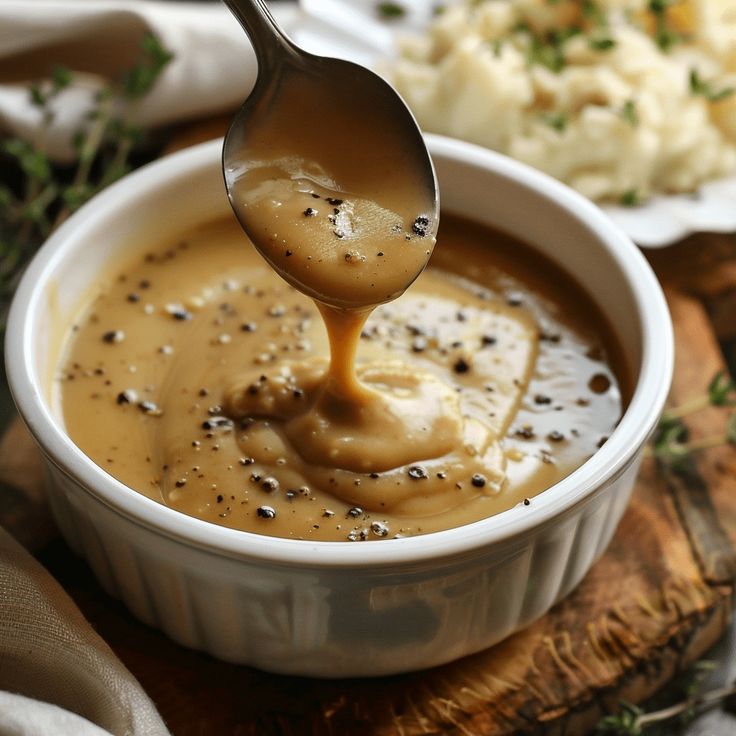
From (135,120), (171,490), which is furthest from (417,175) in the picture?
(135,120)

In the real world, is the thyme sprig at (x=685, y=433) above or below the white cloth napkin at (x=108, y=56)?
above

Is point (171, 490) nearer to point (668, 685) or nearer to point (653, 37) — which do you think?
point (668, 685)

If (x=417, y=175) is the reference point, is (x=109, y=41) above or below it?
below

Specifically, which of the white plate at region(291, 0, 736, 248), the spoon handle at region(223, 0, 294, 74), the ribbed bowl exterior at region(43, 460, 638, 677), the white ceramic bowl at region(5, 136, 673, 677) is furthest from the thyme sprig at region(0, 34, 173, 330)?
the ribbed bowl exterior at region(43, 460, 638, 677)

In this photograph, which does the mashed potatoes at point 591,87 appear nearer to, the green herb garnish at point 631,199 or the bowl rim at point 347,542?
the green herb garnish at point 631,199

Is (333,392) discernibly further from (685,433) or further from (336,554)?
(685,433)

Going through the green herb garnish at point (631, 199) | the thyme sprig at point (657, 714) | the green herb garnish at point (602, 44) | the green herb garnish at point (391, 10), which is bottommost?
the thyme sprig at point (657, 714)

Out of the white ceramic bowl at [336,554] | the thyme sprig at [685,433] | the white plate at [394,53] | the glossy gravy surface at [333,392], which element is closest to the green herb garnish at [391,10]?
the white plate at [394,53]

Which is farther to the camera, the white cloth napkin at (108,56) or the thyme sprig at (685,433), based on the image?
the white cloth napkin at (108,56)
